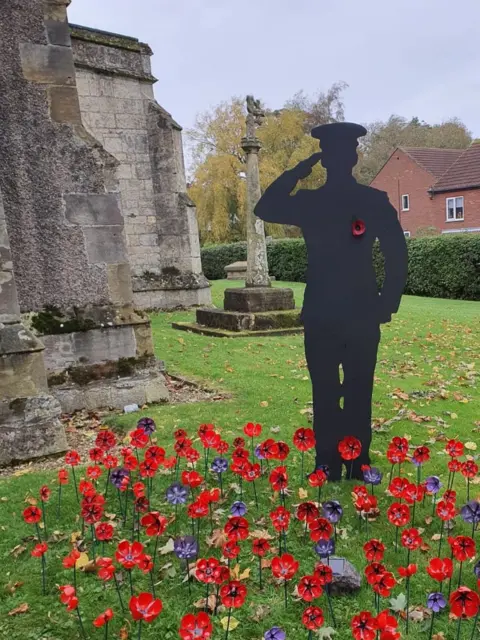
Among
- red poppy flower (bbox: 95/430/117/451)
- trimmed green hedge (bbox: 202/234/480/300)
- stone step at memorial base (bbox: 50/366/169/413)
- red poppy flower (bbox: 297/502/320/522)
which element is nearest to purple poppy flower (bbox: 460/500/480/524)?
red poppy flower (bbox: 297/502/320/522)

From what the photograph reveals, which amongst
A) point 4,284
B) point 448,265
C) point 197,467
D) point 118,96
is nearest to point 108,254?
point 4,284

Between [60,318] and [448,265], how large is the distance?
55.1 ft

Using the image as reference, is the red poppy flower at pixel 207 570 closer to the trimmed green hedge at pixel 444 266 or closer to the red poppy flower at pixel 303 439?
the red poppy flower at pixel 303 439

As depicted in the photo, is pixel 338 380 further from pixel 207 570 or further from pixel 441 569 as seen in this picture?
pixel 207 570

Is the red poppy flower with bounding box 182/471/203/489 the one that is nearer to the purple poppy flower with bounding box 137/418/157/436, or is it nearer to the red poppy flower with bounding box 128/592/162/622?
the purple poppy flower with bounding box 137/418/157/436

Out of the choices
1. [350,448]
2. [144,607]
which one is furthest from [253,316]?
[144,607]

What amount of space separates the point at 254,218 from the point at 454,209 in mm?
24905

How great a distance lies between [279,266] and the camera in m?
27.1

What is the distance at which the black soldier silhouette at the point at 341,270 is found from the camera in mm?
3566

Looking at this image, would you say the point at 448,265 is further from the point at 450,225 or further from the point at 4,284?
the point at 4,284

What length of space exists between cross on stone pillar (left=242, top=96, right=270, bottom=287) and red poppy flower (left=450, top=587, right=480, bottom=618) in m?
9.72

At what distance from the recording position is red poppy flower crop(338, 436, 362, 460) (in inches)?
140

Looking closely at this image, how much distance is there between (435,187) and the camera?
3306cm

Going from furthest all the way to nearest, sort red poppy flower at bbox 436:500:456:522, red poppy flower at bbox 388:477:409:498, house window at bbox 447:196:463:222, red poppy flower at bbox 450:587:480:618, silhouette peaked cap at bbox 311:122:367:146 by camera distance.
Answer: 1. house window at bbox 447:196:463:222
2. silhouette peaked cap at bbox 311:122:367:146
3. red poppy flower at bbox 388:477:409:498
4. red poppy flower at bbox 436:500:456:522
5. red poppy flower at bbox 450:587:480:618
